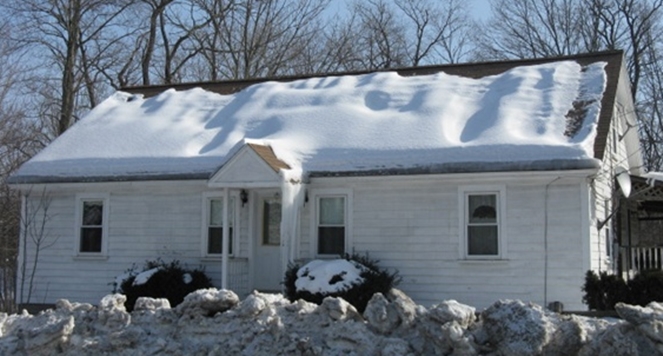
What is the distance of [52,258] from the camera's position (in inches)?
682

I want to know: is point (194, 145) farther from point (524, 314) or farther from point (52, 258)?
point (524, 314)

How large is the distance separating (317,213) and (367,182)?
4.04ft

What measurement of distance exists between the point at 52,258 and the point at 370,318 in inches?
464

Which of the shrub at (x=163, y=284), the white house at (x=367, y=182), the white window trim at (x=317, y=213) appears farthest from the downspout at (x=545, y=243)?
the shrub at (x=163, y=284)

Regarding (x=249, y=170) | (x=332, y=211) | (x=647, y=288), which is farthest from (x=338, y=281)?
(x=647, y=288)

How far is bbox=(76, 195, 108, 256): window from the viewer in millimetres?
17031

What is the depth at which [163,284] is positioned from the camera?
49.6 ft

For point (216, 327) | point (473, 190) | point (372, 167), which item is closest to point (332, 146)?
point (372, 167)

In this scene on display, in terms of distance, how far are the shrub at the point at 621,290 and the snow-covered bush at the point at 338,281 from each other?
340 cm

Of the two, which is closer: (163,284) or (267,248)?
(163,284)

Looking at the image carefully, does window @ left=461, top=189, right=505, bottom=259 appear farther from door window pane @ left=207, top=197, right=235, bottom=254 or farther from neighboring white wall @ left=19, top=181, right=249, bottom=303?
door window pane @ left=207, top=197, right=235, bottom=254

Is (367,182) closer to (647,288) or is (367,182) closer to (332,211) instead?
(332,211)

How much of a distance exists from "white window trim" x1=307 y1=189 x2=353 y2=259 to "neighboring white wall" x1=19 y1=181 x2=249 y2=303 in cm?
149

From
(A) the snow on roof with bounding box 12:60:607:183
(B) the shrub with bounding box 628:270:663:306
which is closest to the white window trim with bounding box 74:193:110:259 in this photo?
(A) the snow on roof with bounding box 12:60:607:183
